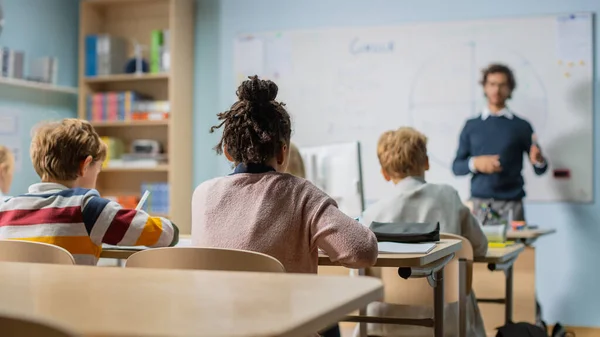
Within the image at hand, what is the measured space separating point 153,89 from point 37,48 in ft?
2.89

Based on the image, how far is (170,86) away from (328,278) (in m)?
4.58

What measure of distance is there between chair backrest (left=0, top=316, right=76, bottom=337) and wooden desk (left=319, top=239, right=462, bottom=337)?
1.24m

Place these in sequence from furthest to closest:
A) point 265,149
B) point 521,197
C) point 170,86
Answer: point 170,86, point 521,197, point 265,149

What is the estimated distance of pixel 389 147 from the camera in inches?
107

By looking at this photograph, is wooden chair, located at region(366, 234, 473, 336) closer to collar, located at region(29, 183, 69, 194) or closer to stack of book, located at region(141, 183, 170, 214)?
collar, located at region(29, 183, 69, 194)

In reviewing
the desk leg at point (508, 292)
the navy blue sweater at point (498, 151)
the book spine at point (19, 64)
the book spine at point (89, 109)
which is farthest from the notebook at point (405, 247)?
the book spine at point (89, 109)

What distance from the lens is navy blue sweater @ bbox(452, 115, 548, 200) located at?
4582mm

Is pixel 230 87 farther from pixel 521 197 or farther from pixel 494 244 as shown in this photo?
pixel 494 244

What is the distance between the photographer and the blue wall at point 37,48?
530 centimetres

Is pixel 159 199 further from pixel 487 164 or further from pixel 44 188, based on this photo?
pixel 44 188

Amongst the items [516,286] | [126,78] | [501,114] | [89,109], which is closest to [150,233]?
[516,286]

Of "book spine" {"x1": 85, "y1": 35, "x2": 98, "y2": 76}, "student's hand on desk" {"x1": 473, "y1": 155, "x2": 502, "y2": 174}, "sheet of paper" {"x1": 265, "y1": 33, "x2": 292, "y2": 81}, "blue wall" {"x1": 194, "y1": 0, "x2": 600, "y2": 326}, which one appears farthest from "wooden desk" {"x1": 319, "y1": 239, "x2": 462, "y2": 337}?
"book spine" {"x1": 85, "y1": 35, "x2": 98, "y2": 76}

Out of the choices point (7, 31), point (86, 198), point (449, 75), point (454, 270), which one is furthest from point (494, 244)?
point (7, 31)

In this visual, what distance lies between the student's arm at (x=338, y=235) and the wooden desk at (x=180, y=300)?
59cm
